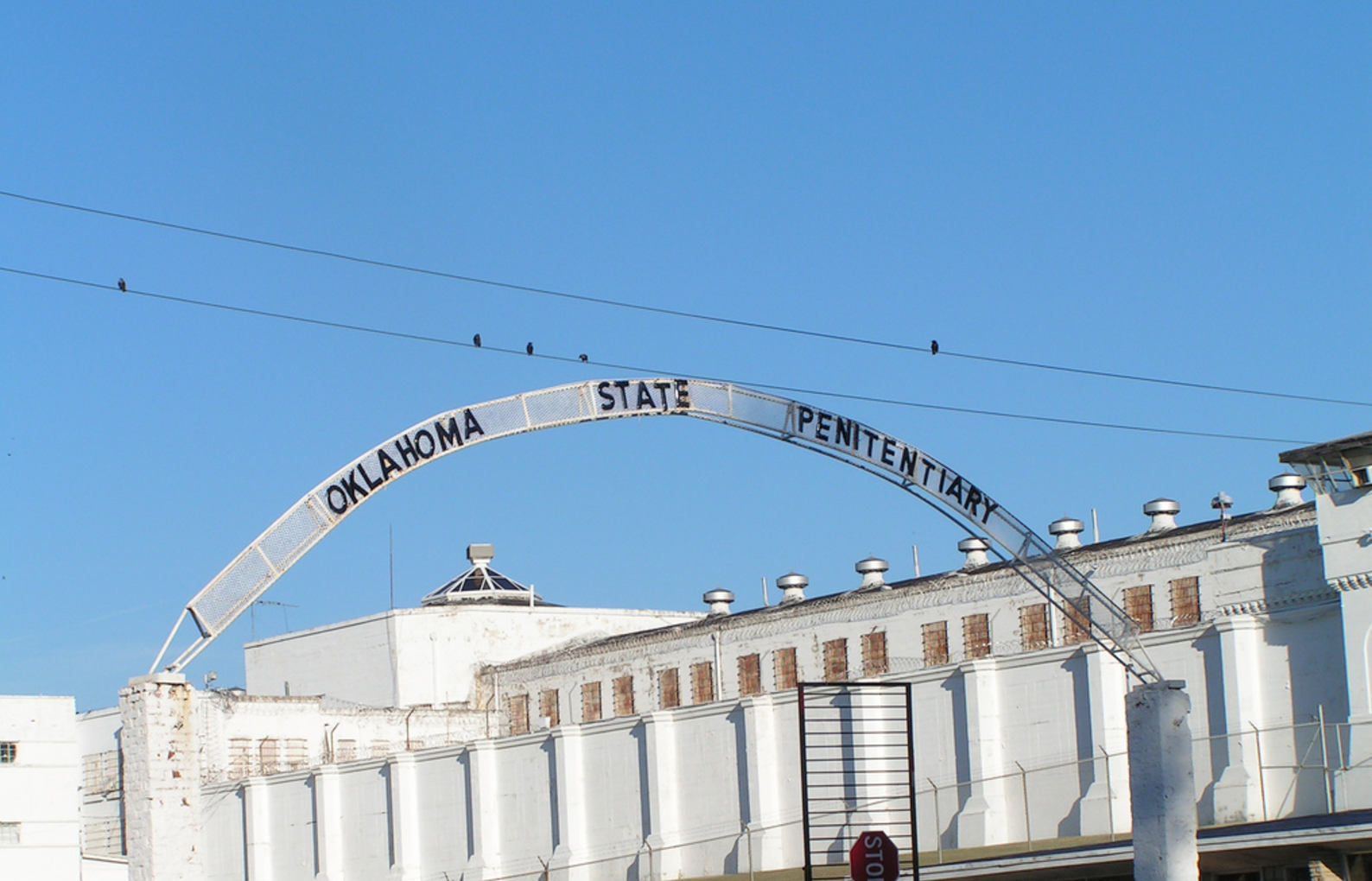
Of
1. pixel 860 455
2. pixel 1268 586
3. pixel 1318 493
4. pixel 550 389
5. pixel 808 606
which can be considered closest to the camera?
pixel 550 389

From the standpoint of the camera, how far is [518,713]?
66688 mm

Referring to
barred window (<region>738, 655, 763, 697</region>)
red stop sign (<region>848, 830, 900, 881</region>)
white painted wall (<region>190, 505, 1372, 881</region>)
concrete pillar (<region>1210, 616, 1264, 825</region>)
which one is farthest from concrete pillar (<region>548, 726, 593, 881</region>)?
red stop sign (<region>848, 830, 900, 881</region>)

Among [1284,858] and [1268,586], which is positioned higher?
[1268,586]

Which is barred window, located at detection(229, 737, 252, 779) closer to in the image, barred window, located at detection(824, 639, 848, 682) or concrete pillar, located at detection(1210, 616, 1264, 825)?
barred window, located at detection(824, 639, 848, 682)

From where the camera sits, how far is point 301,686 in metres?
73.3

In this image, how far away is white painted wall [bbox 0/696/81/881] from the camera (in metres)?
60.2

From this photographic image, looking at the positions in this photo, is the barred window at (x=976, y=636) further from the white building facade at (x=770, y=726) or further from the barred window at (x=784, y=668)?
the barred window at (x=784, y=668)

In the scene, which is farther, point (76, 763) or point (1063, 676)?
point (76, 763)

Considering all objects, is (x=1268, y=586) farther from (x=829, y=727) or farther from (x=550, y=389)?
(x=550, y=389)

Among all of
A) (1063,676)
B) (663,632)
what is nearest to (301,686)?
(663,632)

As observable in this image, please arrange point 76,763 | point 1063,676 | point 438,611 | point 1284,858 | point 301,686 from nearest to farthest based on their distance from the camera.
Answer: point 1284,858
point 1063,676
point 76,763
point 438,611
point 301,686

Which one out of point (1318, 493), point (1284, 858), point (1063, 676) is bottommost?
point (1284, 858)

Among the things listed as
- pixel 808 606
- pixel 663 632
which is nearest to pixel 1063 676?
pixel 808 606

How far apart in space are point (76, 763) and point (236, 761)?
5.23 meters
